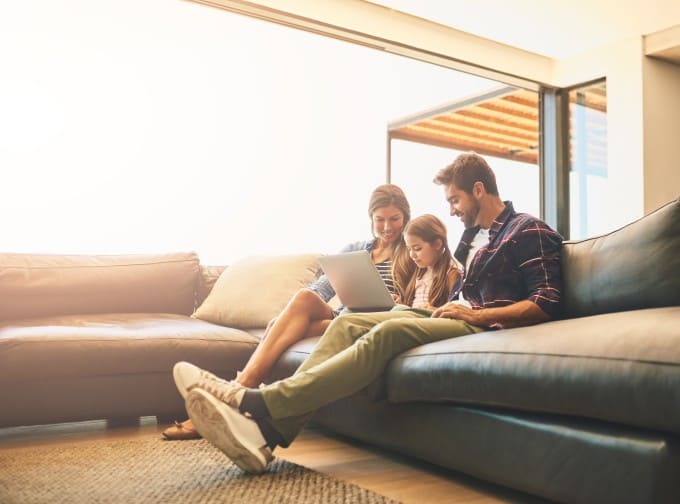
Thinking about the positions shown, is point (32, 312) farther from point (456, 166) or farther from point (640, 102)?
point (640, 102)

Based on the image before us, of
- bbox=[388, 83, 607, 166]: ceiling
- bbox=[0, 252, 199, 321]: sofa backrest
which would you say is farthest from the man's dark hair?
bbox=[388, 83, 607, 166]: ceiling

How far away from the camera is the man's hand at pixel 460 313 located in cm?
215

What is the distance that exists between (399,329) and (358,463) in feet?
1.44

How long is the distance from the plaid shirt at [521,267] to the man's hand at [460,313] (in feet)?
0.20

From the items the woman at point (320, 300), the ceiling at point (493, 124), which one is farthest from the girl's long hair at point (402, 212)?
the ceiling at point (493, 124)

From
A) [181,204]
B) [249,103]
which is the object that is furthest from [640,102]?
[181,204]

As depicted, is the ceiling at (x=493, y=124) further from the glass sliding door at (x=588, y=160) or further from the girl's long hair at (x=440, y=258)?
the girl's long hair at (x=440, y=258)

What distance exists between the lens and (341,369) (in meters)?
1.99

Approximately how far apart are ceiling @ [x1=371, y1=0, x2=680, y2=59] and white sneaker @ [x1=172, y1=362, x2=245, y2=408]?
11.8 ft

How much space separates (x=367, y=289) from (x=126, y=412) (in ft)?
3.44

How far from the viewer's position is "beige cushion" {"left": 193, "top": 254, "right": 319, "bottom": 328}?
11.1 ft

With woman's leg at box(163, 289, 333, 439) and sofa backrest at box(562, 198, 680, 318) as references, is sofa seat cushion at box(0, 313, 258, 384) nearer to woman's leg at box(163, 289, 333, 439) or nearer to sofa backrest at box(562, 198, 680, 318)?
woman's leg at box(163, 289, 333, 439)

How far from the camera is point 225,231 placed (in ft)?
17.2

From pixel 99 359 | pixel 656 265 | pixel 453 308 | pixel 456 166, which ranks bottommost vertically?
pixel 99 359
